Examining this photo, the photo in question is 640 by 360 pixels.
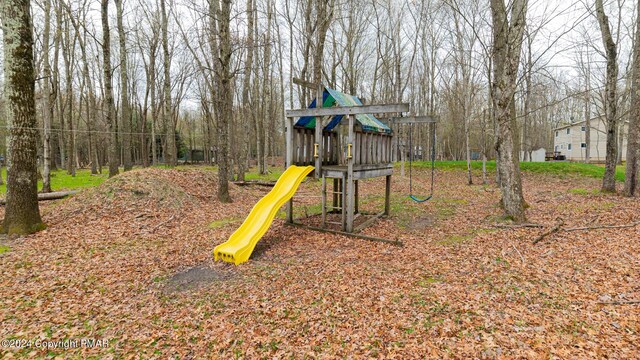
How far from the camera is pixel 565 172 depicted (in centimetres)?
1711

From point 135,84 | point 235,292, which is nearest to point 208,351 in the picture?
point 235,292

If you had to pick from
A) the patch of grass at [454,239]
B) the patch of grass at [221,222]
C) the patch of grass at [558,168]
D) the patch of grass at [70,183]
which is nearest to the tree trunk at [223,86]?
the patch of grass at [221,222]

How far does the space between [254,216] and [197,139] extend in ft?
148

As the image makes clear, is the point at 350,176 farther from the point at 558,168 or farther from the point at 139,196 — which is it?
the point at 558,168

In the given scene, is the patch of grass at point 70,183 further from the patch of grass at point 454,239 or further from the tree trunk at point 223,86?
the patch of grass at point 454,239

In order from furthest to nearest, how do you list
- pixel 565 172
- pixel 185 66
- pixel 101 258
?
pixel 185 66
pixel 565 172
pixel 101 258

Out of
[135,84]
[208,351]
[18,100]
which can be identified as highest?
[135,84]

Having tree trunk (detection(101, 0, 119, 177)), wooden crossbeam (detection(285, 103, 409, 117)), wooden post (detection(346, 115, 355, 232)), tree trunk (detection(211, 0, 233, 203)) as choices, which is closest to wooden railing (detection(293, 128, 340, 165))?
wooden crossbeam (detection(285, 103, 409, 117))

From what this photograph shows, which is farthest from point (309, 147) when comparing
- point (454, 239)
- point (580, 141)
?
point (580, 141)

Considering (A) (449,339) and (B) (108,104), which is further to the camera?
(B) (108,104)

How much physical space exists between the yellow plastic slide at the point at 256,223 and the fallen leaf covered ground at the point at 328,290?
20cm

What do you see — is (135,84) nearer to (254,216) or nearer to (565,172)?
(254,216)

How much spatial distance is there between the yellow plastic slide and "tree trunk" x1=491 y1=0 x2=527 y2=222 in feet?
14.6

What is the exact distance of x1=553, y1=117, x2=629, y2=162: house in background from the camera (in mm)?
34438
